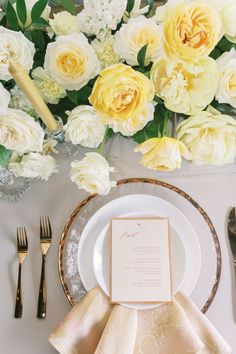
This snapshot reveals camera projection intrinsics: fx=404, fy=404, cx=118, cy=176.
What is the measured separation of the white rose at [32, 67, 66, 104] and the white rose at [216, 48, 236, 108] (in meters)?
0.31

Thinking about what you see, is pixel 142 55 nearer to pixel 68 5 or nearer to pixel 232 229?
pixel 68 5

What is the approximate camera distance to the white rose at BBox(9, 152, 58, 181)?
33.5 inches

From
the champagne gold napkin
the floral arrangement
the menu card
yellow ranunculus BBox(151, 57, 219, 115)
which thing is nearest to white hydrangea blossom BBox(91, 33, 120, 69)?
the floral arrangement

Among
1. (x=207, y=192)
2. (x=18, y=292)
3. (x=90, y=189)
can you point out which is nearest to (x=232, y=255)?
(x=207, y=192)

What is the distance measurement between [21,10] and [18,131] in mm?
251

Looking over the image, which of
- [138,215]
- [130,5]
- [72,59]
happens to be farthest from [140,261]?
[130,5]

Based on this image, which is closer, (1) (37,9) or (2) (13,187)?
(1) (37,9)

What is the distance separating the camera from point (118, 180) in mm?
941

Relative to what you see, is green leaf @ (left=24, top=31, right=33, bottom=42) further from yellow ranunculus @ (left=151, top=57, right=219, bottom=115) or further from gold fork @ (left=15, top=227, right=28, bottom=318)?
gold fork @ (left=15, top=227, right=28, bottom=318)

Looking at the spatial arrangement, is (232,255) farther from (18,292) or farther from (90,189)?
(18,292)

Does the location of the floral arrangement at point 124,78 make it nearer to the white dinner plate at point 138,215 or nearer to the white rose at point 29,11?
the white rose at point 29,11

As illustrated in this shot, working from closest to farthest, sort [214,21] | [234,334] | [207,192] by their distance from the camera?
[214,21] → [234,334] → [207,192]

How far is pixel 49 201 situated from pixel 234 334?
494 millimetres

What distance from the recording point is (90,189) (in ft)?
2.46
